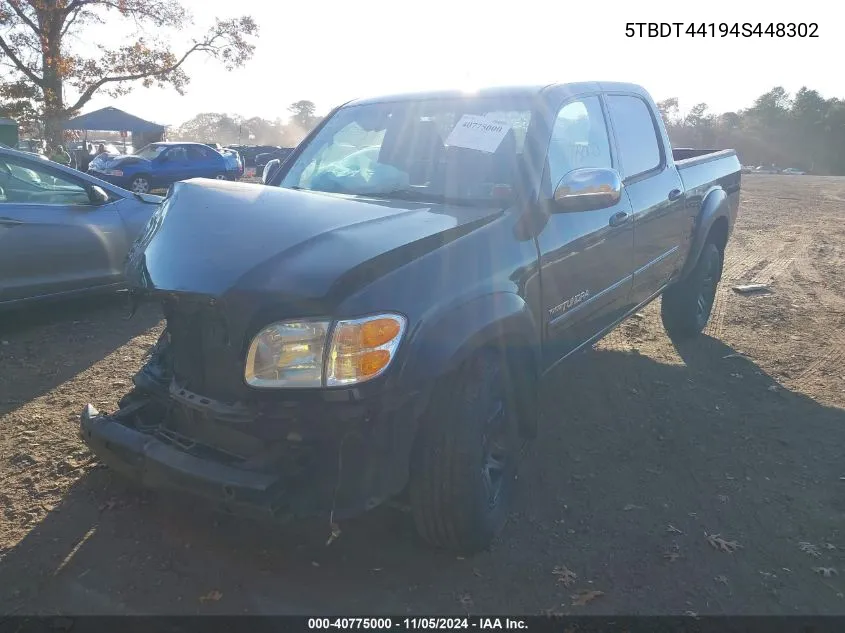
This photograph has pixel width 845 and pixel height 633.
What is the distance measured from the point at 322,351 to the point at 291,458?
399 mm

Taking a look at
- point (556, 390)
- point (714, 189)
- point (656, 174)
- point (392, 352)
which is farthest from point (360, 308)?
point (714, 189)

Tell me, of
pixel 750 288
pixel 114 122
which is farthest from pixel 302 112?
pixel 750 288

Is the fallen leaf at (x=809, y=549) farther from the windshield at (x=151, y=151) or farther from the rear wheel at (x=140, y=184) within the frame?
the windshield at (x=151, y=151)

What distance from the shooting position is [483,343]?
263 centimetres

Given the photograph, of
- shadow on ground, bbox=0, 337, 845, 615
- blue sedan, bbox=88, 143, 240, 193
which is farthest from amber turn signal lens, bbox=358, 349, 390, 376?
blue sedan, bbox=88, 143, 240, 193

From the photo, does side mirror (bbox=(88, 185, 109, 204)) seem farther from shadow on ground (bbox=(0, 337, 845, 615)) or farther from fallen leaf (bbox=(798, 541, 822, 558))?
fallen leaf (bbox=(798, 541, 822, 558))

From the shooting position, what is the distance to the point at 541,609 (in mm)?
2572

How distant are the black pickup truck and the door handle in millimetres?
19

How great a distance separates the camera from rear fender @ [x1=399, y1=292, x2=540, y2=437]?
2373mm

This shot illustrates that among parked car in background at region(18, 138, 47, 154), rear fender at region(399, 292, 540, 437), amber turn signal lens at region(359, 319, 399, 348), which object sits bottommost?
rear fender at region(399, 292, 540, 437)

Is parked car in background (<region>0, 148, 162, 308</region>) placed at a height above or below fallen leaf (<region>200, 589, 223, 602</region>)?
above

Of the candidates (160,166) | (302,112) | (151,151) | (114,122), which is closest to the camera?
(160,166)

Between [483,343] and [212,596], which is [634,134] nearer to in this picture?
[483,343]

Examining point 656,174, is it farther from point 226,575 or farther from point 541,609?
point 226,575
